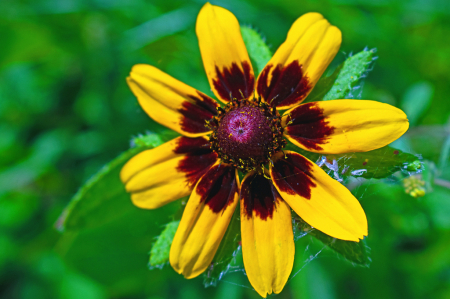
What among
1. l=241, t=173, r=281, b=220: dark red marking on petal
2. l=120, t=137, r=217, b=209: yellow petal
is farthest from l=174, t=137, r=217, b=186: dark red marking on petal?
l=241, t=173, r=281, b=220: dark red marking on petal

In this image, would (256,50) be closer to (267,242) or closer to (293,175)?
(293,175)

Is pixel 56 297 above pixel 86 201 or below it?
below

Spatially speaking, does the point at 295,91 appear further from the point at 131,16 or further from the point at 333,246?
the point at 131,16

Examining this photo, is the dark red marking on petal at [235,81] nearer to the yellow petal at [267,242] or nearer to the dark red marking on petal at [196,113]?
the dark red marking on petal at [196,113]

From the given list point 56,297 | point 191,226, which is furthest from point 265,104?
point 56,297

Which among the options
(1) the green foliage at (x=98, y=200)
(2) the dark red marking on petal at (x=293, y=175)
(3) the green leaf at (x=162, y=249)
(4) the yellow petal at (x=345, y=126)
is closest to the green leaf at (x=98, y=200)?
(1) the green foliage at (x=98, y=200)

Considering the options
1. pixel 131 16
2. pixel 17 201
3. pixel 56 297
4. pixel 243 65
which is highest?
pixel 243 65
